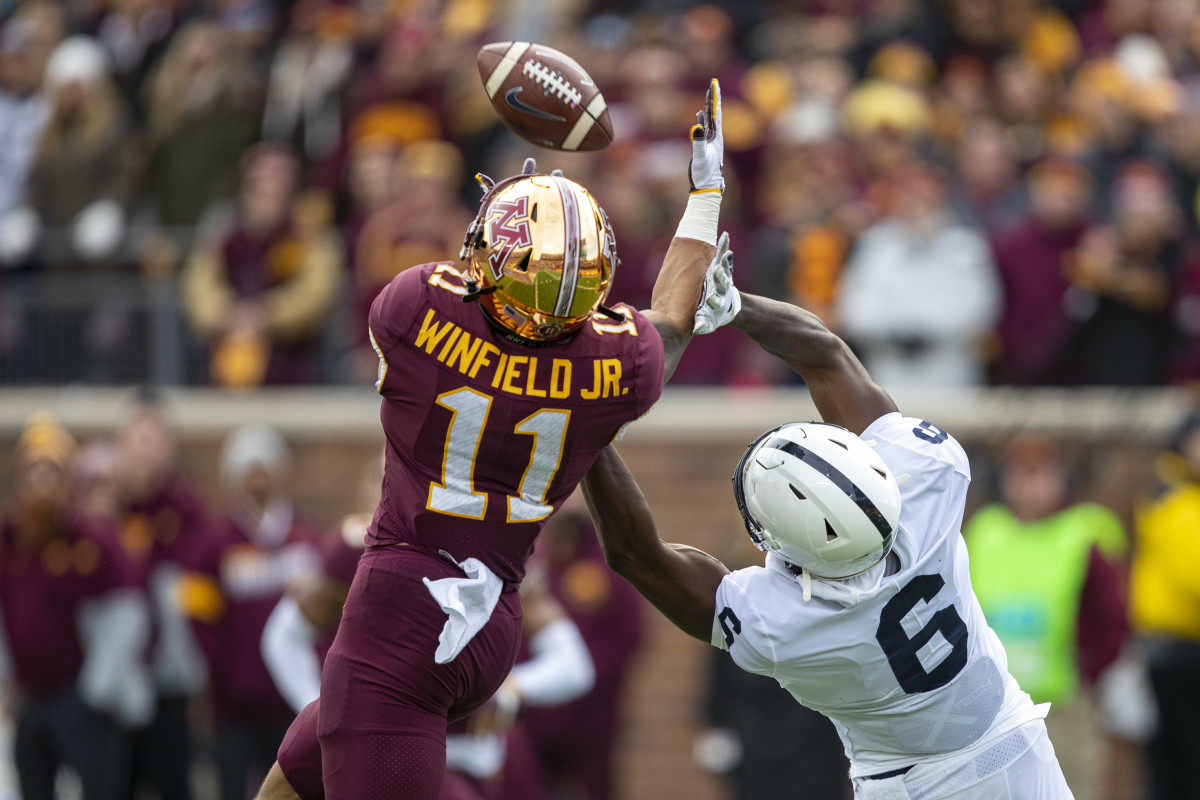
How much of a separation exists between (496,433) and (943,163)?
22.3ft

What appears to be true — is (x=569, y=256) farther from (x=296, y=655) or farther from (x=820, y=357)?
(x=296, y=655)

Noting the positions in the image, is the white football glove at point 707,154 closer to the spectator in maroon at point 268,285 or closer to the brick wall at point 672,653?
the brick wall at point 672,653

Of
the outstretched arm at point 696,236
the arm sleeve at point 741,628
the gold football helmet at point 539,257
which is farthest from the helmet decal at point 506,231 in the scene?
the arm sleeve at point 741,628

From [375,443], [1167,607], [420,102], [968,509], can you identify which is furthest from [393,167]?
[1167,607]

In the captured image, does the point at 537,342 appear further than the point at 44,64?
No

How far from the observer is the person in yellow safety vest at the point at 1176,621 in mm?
8602

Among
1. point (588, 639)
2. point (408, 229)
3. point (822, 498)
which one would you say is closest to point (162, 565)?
point (408, 229)

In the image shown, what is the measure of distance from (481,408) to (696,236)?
2.98 ft

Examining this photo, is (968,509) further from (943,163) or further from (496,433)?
(496,433)

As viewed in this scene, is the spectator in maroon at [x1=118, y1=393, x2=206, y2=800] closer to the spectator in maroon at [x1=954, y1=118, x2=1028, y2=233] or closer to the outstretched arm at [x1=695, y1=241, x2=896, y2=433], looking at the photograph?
the spectator in maroon at [x1=954, y1=118, x2=1028, y2=233]

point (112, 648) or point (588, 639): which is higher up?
point (588, 639)

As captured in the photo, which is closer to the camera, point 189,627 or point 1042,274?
point 1042,274

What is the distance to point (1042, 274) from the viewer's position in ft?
31.7

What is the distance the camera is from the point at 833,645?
4641mm
